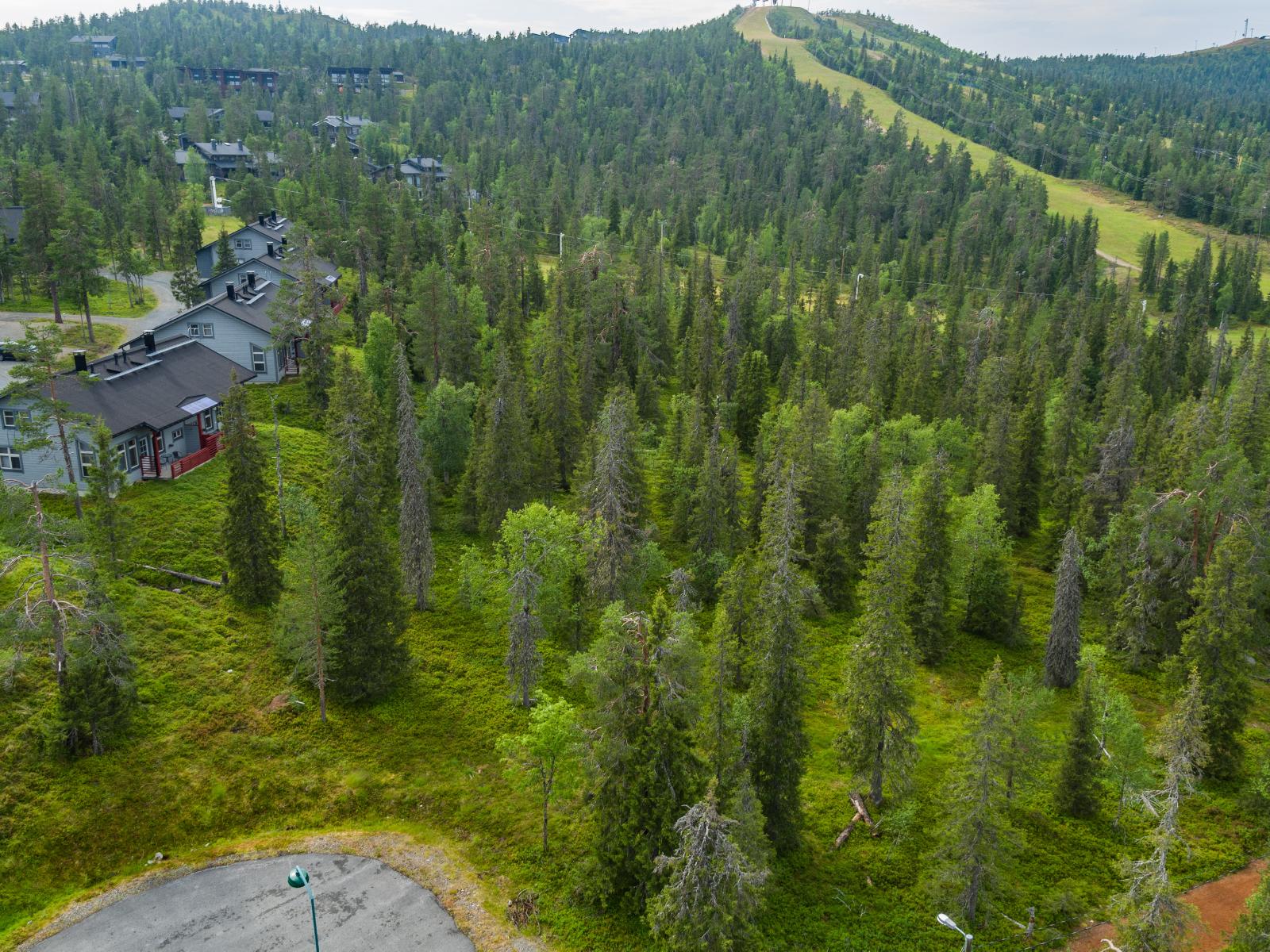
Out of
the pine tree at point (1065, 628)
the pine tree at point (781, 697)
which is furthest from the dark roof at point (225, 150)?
the pine tree at point (781, 697)

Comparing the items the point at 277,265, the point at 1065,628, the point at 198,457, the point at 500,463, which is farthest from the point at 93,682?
the point at 277,265

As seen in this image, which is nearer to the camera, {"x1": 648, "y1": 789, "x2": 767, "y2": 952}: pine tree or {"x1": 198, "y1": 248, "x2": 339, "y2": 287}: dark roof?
{"x1": 648, "y1": 789, "x2": 767, "y2": 952}: pine tree

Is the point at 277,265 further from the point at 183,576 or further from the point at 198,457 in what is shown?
the point at 183,576

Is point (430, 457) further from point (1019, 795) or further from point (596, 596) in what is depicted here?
point (1019, 795)

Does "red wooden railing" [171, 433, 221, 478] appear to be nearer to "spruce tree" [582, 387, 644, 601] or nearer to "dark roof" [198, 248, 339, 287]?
"dark roof" [198, 248, 339, 287]

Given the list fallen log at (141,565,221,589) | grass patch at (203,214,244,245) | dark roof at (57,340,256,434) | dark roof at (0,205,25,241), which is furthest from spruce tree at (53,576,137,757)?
grass patch at (203,214,244,245)
